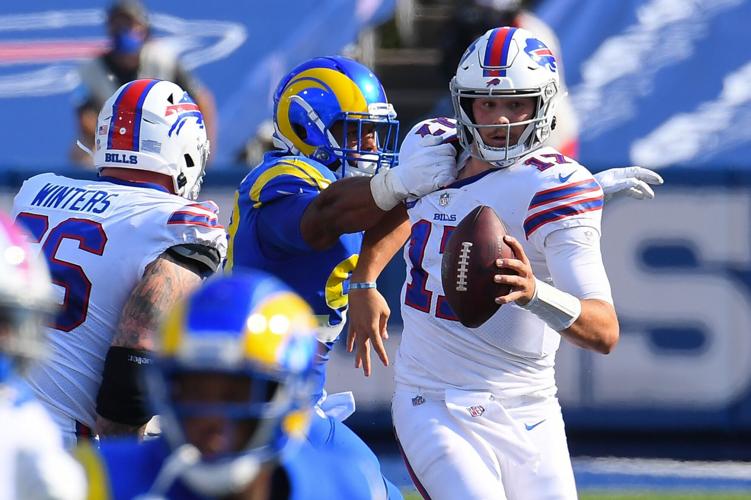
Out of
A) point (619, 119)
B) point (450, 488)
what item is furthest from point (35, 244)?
point (619, 119)

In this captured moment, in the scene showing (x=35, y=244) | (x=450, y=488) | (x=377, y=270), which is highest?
(x=35, y=244)

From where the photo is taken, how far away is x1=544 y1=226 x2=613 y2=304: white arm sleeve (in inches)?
141

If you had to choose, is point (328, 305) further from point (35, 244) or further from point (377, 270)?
point (35, 244)

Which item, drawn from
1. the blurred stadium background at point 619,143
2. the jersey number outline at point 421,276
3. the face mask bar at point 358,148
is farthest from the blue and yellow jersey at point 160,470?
the blurred stadium background at point 619,143

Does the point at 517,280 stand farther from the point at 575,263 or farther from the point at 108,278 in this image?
the point at 108,278

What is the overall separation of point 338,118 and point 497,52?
2.53 feet

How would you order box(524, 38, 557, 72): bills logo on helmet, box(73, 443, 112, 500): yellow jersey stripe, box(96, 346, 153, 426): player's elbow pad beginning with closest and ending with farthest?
box(73, 443, 112, 500): yellow jersey stripe → box(96, 346, 153, 426): player's elbow pad → box(524, 38, 557, 72): bills logo on helmet

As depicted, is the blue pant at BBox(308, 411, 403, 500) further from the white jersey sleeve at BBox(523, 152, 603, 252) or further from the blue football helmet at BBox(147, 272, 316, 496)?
the blue football helmet at BBox(147, 272, 316, 496)

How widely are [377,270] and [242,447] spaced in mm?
2042

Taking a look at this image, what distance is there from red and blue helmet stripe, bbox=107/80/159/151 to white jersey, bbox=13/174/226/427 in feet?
0.79

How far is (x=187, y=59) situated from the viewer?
1034cm

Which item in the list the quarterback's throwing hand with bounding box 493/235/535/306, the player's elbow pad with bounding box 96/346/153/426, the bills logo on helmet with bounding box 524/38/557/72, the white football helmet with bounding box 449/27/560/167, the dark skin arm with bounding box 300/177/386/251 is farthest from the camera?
the dark skin arm with bounding box 300/177/386/251

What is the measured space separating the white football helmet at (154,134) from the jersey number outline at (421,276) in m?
0.67

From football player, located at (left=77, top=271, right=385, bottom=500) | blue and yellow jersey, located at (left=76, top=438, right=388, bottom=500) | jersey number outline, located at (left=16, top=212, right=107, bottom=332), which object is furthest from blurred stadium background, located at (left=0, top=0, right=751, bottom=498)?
football player, located at (left=77, top=271, right=385, bottom=500)
